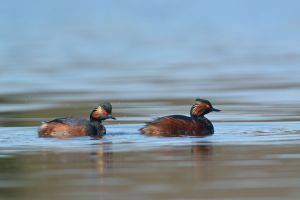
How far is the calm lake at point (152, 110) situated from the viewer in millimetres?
15883

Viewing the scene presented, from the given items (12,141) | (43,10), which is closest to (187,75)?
(12,141)

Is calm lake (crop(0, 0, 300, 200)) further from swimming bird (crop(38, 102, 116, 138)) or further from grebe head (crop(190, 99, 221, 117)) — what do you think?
grebe head (crop(190, 99, 221, 117))

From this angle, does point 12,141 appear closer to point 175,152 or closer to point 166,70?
point 175,152

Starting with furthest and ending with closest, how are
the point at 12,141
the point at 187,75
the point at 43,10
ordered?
the point at 43,10
the point at 187,75
the point at 12,141

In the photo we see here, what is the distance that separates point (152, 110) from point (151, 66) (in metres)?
13.0

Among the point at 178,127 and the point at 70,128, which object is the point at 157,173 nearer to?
the point at 70,128

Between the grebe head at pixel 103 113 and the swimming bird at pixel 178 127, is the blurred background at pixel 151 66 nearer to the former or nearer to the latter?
the grebe head at pixel 103 113

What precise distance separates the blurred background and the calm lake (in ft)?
0.15

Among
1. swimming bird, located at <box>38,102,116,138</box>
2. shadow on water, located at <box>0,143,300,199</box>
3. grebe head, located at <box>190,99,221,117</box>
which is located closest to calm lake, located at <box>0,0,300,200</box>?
shadow on water, located at <box>0,143,300,199</box>

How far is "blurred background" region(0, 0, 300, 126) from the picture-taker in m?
26.4

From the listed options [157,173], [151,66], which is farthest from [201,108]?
[151,66]

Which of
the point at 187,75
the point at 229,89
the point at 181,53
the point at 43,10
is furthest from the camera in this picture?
the point at 43,10

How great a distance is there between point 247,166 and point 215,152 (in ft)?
5.79

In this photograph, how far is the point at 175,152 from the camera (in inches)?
742
